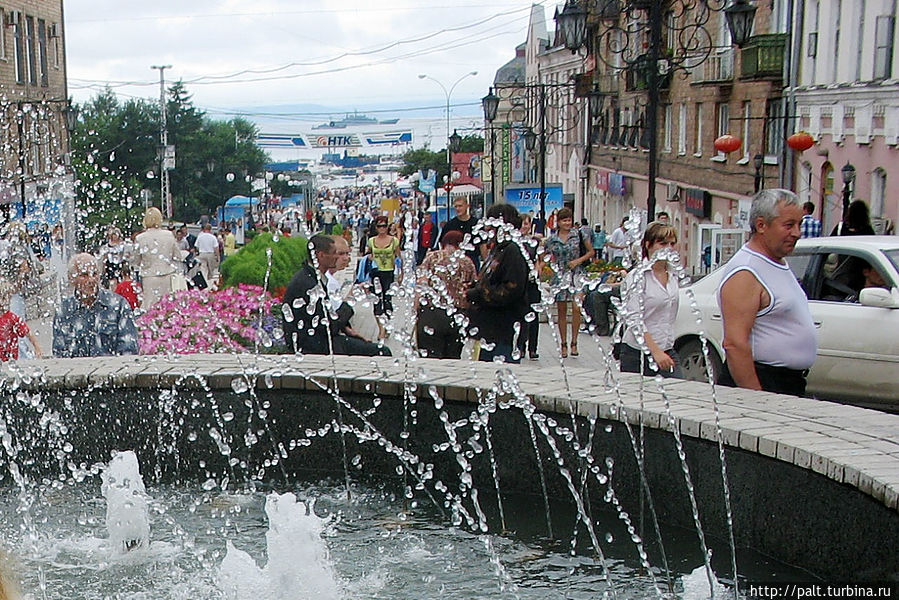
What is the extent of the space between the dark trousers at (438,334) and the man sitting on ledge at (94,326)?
2.30 m

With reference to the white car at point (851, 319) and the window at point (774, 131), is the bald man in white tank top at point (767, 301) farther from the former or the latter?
the window at point (774, 131)

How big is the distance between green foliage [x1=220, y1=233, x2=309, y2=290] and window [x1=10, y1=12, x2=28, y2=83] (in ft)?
85.3

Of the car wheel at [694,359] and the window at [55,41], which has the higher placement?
the window at [55,41]

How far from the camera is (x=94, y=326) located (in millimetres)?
8070

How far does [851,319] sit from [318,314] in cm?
386

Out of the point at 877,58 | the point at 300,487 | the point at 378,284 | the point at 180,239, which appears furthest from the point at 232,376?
the point at 180,239

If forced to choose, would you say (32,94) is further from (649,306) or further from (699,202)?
(649,306)

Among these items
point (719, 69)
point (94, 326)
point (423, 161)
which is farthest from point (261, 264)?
point (423, 161)

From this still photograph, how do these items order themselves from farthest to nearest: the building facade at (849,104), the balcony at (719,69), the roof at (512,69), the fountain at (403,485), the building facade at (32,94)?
the roof at (512,69) < the building facade at (32,94) < the balcony at (719,69) < the building facade at (849,104) < the fountain at (403,485)

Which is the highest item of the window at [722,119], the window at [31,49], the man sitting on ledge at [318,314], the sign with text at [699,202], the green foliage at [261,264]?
the window at [31,49]

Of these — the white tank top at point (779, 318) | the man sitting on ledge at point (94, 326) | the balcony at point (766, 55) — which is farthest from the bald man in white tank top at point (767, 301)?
the balcony at point (766, 55)

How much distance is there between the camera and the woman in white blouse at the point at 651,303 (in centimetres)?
743

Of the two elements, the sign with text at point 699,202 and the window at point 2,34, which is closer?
the sign with text at point 699,202

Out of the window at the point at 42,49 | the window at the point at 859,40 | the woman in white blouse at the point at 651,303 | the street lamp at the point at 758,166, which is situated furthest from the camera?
the window at the point at 42,49
